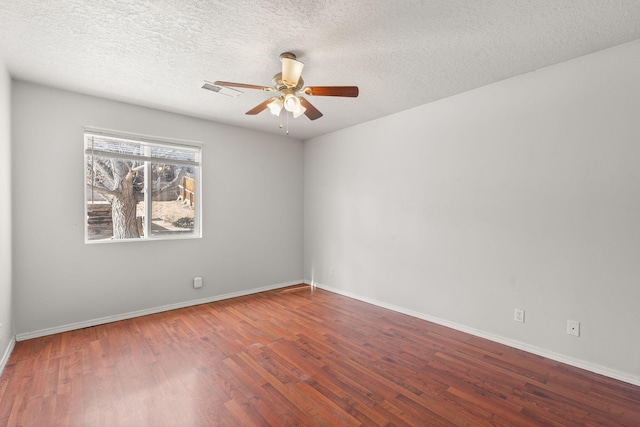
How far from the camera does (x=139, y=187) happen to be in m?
3.67

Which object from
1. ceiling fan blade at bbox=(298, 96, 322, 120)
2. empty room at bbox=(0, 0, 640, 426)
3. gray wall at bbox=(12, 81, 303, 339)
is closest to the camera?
empty room at bbox=(0, 0, 640, 426)

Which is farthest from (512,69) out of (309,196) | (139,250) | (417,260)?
(139,250)

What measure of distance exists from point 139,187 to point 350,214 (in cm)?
278

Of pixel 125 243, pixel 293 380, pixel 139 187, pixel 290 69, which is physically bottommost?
pixel 293 380

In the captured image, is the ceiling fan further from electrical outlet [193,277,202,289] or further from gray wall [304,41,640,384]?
electrical outlet [193,277,202,289]

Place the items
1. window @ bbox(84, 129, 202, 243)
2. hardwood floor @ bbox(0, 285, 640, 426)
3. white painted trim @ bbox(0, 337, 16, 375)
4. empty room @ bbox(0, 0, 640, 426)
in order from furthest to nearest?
window @ bbox(84, 129, 202, 243)
white painted trim @ bbox(0, 337, 16, 375)
empty room @ bbox(0, 0, 640, 426)
hardwood floor @ bbox(0, 285, 640, 426)

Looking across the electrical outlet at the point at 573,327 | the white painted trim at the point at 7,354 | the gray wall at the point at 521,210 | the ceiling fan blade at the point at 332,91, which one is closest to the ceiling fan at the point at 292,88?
the ceiling fan blade at the point at 332,91

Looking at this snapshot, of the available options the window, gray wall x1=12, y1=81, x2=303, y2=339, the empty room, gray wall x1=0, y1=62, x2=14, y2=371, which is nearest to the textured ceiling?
the empty room

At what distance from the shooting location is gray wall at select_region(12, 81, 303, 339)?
295 centimetres

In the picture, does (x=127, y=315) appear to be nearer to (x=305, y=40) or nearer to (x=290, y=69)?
(x=290, y=69)

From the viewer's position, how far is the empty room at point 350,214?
197cm

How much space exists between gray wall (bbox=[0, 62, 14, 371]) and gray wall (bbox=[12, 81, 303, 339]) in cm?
21

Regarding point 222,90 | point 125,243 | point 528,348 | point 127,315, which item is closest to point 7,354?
point 127,315

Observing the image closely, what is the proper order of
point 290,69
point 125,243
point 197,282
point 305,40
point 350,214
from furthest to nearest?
point 350,214, point 197,282, point 125,243, point 290,69, point 305,40
